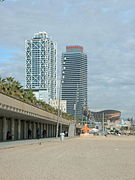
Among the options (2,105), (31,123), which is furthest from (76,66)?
(2,105)

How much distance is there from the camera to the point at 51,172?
1270cm

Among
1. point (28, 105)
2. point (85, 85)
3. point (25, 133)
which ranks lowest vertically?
point (25, 133)

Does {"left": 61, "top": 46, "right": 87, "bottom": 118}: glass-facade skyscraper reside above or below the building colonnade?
above

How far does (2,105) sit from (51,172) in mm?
22882

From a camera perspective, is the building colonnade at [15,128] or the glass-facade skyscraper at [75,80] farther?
the glass-facade skyscraper at [75,80]

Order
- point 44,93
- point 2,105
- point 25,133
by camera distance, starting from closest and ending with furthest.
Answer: point 2,105 < point 25,133 < point 44,93

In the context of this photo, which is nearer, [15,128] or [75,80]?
[15,128]

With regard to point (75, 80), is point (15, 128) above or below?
below

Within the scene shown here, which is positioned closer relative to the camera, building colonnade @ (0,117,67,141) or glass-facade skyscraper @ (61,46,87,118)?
building colonnade @ (0,117,67,141)

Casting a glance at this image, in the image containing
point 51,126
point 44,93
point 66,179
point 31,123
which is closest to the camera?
point 66,179

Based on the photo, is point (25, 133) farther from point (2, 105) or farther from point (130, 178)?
point (130, 178)

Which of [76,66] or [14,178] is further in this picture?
[76,66]

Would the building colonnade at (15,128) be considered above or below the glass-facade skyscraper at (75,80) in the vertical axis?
below

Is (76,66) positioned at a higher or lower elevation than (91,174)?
A: higher
